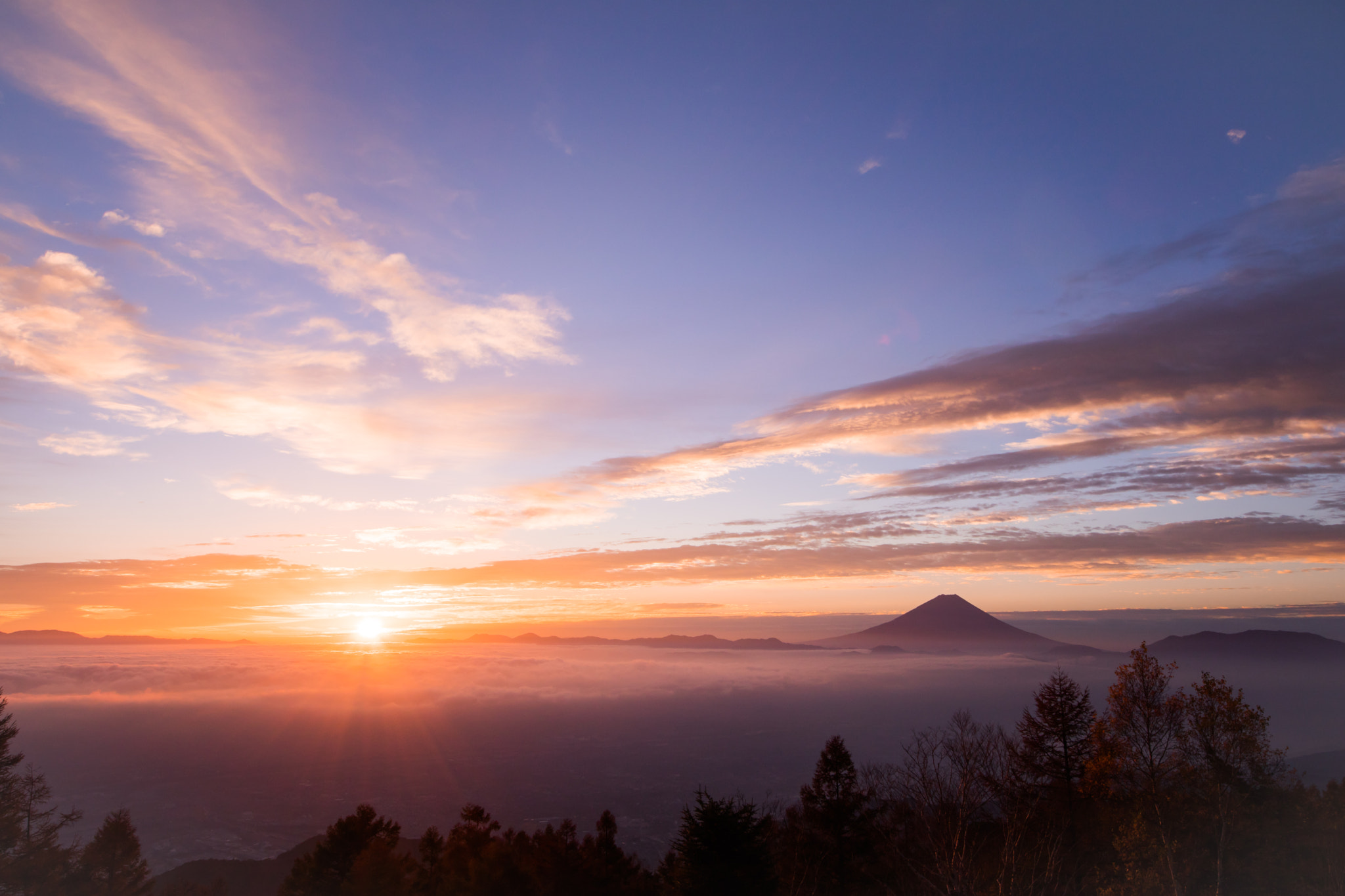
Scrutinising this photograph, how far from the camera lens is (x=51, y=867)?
29156 mm

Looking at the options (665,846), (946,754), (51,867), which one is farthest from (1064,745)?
(665,846)

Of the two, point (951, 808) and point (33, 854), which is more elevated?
point (951, 808)

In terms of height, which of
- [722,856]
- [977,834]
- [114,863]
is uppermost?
[977,834]

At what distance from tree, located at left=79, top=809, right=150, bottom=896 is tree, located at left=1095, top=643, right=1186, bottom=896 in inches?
1831

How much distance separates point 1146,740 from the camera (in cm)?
2203

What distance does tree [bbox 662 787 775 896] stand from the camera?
86.0ft

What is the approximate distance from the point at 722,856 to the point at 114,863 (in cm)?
3304

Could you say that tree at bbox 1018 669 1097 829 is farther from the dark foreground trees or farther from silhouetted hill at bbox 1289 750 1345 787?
silhouetted hill at bbox 1289 750 1345 787

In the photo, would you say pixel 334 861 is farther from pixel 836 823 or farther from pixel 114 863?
pixel 836 823

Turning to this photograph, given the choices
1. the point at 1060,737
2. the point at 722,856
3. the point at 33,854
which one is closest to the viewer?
the point at 722,856

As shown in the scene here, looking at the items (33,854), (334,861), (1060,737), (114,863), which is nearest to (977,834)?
(1060,737)

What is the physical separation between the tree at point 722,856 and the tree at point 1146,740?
13.9m

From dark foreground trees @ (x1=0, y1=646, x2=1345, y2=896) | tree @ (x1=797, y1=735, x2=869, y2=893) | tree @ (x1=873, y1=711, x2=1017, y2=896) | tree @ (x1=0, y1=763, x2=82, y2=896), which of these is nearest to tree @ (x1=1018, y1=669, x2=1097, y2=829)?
dark foreground trees @ (x1=0, y1=646, x2=1345, y2=896)

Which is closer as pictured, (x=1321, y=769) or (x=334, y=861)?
(x=334, y=861)
